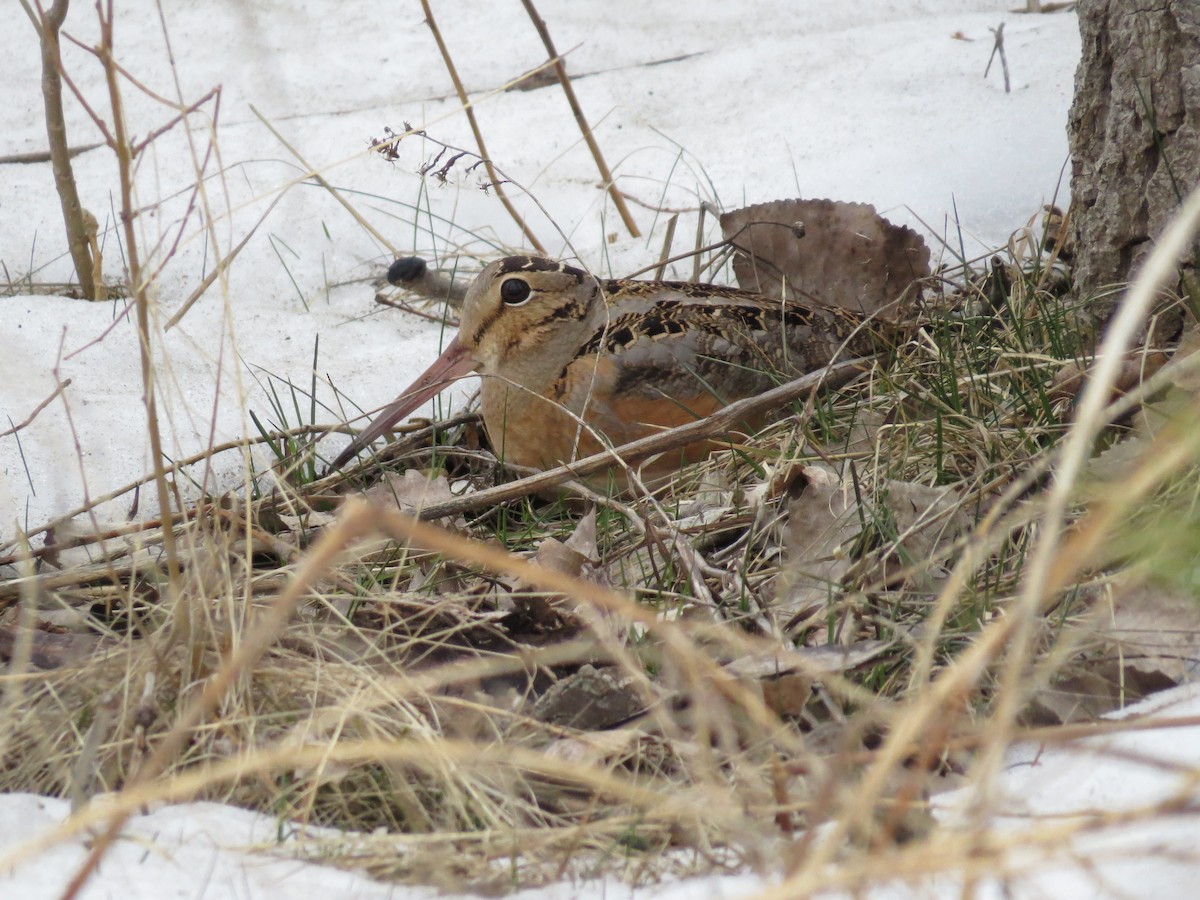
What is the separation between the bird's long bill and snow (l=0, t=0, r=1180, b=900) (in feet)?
0.33

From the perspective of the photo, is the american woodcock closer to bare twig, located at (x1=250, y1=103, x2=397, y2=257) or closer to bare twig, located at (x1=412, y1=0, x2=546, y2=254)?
bare twig, located at (x1=412, y1=0, x2=546, y2=254)

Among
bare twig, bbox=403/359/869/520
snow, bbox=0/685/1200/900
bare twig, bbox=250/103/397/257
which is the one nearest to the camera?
snow, bbox=0/685/1200/900

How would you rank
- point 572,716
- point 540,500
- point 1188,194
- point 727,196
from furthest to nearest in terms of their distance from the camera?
point 727,196 → point 540,500 → point 1188,194 → point 572,716

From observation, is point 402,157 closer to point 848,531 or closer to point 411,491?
point 411,491

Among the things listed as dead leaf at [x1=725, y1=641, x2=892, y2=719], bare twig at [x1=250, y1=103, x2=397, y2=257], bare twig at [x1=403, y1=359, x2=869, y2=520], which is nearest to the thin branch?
bare twig at [x1=250, y1=103, x2=397, y2=257]

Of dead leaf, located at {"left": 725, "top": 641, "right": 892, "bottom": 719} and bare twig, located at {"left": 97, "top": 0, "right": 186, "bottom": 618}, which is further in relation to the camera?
dead leaf, located at {"left": 725, "top": 641, "right": 892, "bottom": 719}

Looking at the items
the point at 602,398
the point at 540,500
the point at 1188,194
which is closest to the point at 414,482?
the point at 540,500

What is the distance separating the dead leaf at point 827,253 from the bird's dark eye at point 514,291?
2.15 feet

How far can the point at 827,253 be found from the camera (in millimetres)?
3969

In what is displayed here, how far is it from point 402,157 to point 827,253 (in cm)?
193

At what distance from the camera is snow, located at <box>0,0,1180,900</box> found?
3816 millimetres

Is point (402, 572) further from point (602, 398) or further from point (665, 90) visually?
point (665, 90)

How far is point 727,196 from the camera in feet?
15.3

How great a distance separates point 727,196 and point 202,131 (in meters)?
2.28
